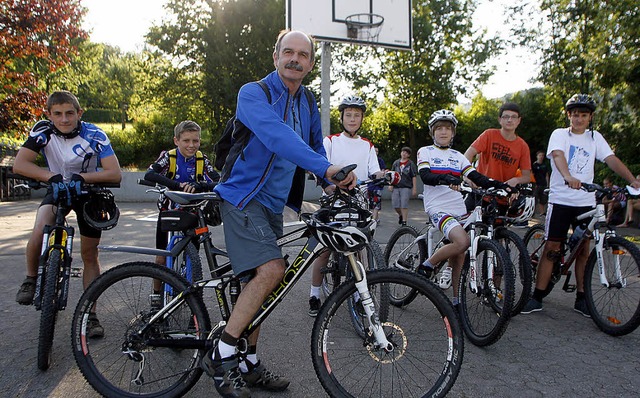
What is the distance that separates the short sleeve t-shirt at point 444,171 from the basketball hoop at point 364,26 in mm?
8704

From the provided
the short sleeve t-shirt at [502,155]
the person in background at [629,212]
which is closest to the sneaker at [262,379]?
the short sleeve t-shirt at [502,155]

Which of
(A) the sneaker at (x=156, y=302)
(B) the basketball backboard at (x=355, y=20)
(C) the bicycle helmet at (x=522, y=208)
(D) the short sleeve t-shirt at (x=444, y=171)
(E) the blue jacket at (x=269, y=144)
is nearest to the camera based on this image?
(E) the blue jacket at (x=269, y=144)

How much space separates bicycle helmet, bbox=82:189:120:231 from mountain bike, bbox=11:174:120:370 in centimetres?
8

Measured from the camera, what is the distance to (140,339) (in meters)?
2.99

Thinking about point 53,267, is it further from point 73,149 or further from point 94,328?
point 73,149

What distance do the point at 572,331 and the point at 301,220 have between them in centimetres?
283

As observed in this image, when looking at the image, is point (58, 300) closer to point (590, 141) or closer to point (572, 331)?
point (572, 331)

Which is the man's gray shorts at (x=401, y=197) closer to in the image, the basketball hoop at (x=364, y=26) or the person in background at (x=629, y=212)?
the basketball hoop at (x=364, y=26)

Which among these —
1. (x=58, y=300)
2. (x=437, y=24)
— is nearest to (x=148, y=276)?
(x=58, y=300)

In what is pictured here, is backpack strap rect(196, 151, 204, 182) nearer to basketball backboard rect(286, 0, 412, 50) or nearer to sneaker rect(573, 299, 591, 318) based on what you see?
sneaker rect(573, 299, 591, 318)

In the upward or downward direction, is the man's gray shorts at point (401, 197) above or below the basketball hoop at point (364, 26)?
below

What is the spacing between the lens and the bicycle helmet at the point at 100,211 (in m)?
3.71

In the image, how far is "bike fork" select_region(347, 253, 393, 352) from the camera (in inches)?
106

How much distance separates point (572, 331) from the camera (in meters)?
4.36
